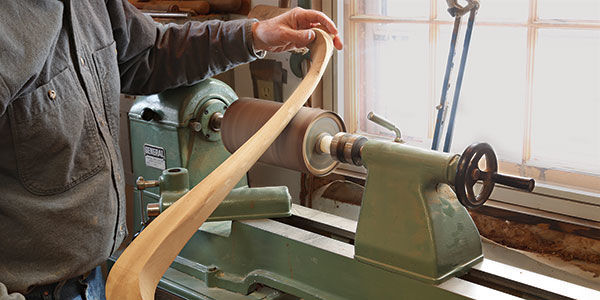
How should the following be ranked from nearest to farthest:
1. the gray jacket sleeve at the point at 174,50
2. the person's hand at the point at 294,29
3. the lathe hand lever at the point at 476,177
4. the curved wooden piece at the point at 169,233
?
the curved wooden piece at the point at 169,233 → the lathe hand lever at the point at 476,177 → the person's hand at the point at 294,29 → the gray jacket sleeve at the point at 174,50

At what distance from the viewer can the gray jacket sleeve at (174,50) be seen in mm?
1954

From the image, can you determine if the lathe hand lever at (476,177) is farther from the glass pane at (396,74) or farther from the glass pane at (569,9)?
the glass pane at (396,74)

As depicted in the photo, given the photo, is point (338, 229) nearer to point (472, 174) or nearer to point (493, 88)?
point (472, 174)

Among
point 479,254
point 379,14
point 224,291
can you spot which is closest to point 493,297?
point 479,254

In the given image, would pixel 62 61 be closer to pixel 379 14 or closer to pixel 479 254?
pixel 479 254

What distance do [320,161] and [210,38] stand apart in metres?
0.58

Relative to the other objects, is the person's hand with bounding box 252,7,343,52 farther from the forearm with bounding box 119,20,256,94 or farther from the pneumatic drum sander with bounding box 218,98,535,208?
the pneumatic drum sander with bounding box 218,98,535,208

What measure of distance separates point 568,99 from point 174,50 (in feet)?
4.39

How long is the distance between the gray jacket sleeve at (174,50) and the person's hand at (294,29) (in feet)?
0.25

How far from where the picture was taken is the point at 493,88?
94.5 inches

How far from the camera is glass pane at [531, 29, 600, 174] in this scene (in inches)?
85.5

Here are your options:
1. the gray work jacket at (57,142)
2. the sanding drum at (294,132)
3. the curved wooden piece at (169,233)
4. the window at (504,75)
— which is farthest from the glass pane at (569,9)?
the gray work jacket at (57,142)

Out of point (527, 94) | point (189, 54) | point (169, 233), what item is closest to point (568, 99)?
point (527, 94)

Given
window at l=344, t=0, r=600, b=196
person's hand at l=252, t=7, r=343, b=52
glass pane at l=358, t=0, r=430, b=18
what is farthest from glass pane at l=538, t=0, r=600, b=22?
person's hand at l=252, t=7, r=343, b=52
